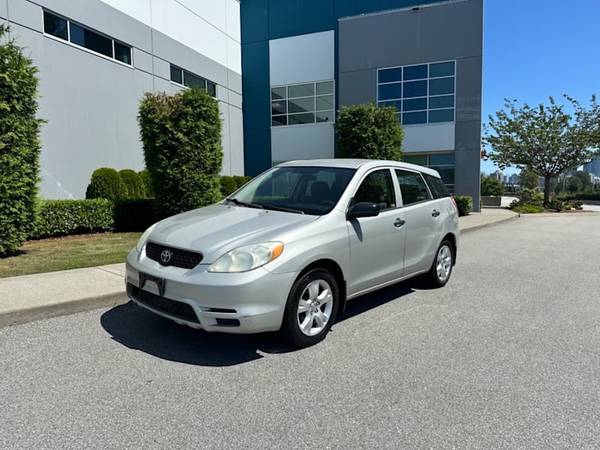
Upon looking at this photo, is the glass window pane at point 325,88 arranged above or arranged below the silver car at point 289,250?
above

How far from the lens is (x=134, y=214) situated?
12133 millimetres

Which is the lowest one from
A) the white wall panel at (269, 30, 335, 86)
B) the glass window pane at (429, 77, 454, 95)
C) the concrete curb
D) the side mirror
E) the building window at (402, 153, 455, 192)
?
the concrete curb

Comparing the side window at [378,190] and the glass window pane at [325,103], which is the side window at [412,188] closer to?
the side window at [378,190]

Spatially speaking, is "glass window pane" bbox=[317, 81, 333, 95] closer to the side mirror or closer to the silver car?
the silver car

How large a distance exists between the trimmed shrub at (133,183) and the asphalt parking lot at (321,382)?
10.3 metres

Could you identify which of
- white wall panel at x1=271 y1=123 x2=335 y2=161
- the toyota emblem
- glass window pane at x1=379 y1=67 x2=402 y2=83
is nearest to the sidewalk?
the toyota emblem

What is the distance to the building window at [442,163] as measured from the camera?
880 inches

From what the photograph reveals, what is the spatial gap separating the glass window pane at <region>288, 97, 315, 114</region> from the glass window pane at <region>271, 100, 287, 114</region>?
0.29 m

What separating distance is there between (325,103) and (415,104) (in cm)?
482

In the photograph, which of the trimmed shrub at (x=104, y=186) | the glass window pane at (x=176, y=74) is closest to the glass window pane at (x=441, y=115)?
the glass window pane at (x=176, y=74)

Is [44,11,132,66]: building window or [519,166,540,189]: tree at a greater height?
[44,11,132,66]: building window

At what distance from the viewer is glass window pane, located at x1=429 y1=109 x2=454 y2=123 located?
869 inches

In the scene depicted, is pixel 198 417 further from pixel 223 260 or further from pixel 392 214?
pixel 392 214

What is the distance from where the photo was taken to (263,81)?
2530cm
